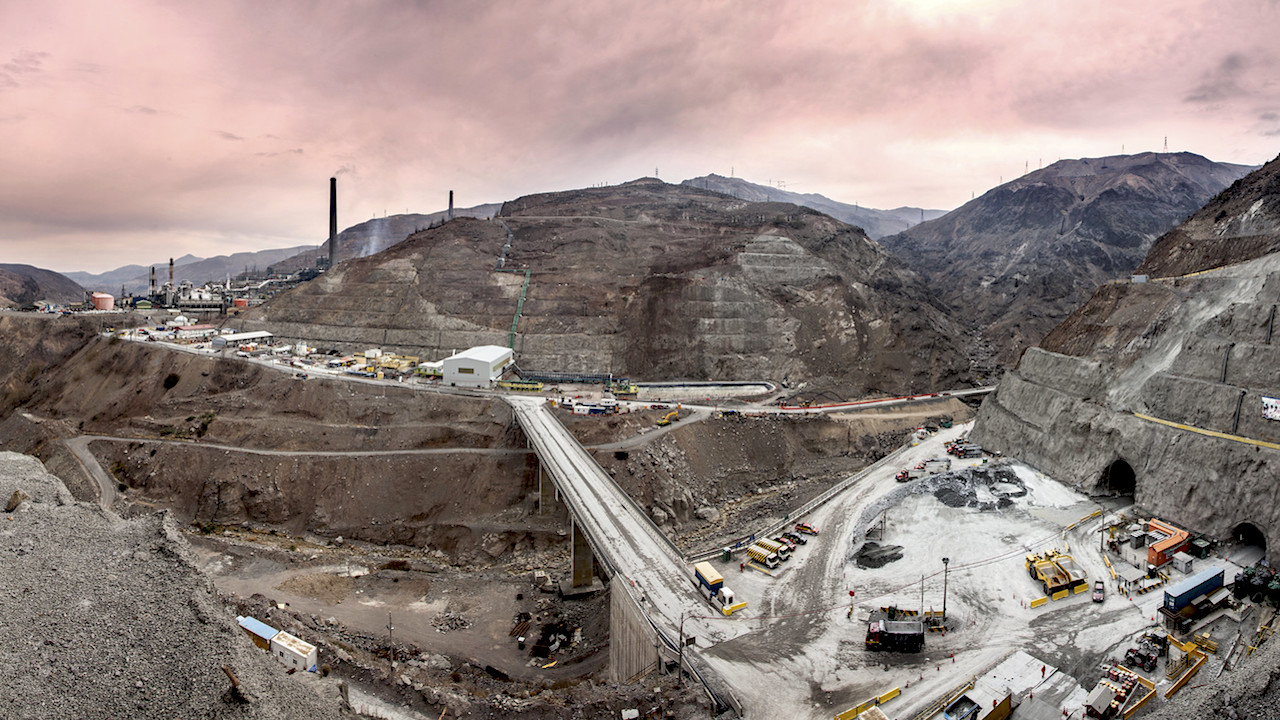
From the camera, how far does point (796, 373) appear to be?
248 feet

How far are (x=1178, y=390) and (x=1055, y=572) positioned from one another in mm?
16719

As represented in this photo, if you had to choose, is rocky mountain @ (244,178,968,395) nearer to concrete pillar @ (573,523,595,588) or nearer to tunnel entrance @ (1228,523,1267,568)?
concrete pillar @ (573,523,595,588)

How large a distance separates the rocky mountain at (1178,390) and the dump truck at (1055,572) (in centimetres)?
810

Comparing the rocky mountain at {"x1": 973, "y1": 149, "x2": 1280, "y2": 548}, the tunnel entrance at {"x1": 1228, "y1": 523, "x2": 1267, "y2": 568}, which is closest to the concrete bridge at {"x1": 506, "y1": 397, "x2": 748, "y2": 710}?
the tunnel entrance at {"x1": 1228, "y1": 523, "x2": 1267, "y2": 568}

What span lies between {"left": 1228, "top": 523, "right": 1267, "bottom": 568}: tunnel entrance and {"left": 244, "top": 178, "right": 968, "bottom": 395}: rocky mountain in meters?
41.8

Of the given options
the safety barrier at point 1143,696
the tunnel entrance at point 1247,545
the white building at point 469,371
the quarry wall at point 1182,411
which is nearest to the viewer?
the safety barrier at point 1143,696

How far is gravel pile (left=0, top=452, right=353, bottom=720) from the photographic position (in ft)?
53.6

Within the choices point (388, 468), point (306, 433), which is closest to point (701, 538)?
point (388, 468)

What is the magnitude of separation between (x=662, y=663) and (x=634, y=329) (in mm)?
57650

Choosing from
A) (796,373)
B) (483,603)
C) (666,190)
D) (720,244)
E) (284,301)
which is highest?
(666,190)

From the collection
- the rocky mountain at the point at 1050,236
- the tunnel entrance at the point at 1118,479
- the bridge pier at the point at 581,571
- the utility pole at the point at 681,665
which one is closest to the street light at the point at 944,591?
the utility pole at the point at 681,665

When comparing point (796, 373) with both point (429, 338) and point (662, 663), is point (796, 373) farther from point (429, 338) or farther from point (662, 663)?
point (662, 663)

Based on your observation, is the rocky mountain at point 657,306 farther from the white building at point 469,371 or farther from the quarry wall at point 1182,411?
the quarry wall at point 1182,411

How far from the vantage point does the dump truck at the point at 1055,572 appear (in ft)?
98.2
